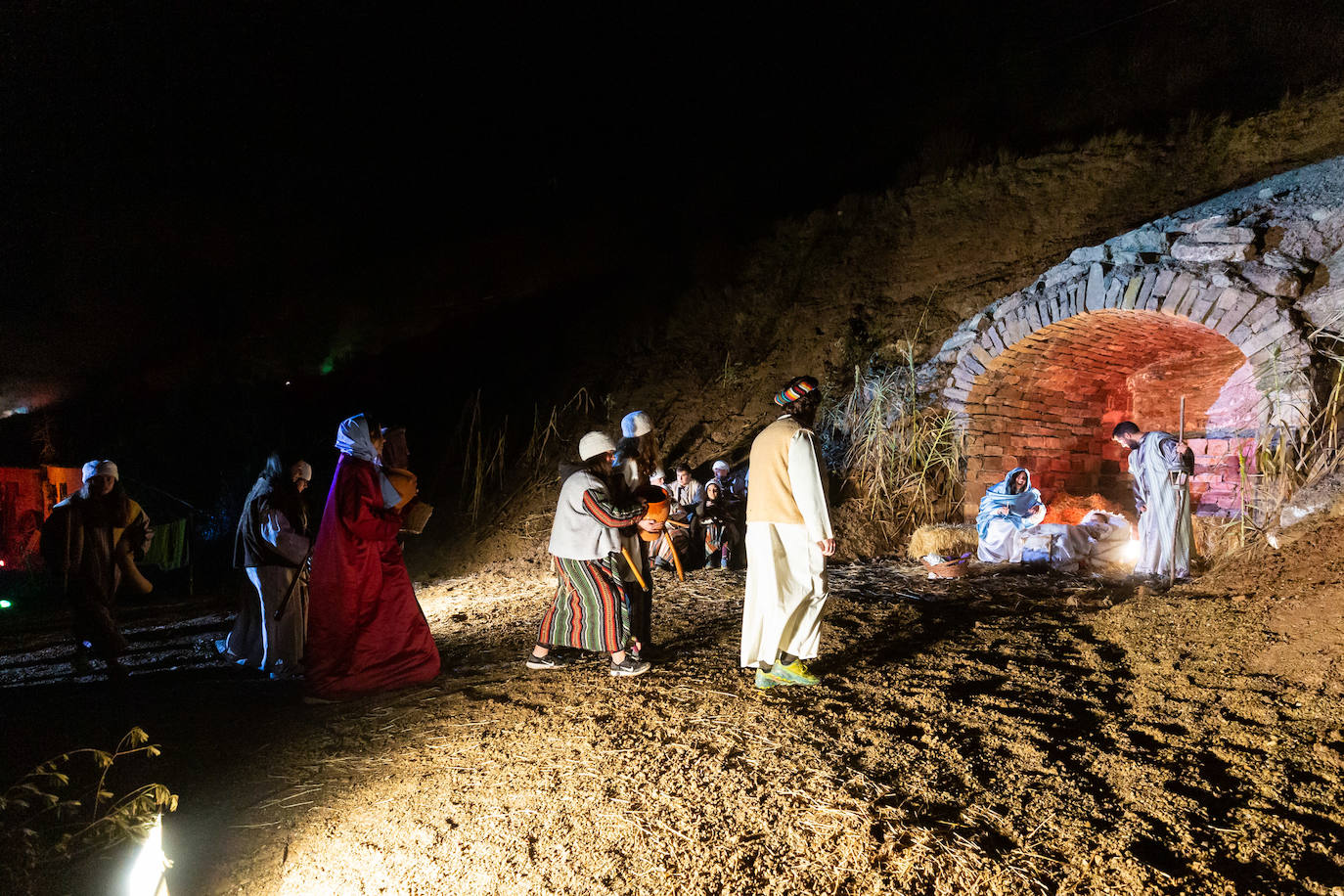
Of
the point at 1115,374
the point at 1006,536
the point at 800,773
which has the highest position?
the point at 1115,374

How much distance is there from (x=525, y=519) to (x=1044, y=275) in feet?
22.8

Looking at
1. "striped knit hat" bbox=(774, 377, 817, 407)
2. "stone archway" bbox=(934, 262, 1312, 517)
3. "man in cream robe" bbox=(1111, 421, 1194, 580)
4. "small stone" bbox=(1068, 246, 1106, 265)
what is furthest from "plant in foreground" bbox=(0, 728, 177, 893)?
"small stone" bbox=(1068, 246, 1106, 265)

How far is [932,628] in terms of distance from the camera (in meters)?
4.89

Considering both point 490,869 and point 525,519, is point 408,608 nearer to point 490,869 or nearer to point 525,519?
point 490,869

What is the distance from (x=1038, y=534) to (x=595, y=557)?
5323mm

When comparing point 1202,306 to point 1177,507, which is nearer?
point 1177,507

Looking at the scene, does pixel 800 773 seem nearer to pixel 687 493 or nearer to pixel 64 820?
pixel 64 820

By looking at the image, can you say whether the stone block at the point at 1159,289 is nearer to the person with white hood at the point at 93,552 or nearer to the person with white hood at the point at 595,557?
the person with white hood at the point at 595,557

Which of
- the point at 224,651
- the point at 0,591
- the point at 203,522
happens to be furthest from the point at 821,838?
the point at 203,522

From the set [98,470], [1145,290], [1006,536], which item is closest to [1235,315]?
[1145,290]

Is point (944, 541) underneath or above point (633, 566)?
underneath

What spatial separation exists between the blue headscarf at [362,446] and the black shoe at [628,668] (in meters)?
1.63

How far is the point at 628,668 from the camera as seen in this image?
13.6ft

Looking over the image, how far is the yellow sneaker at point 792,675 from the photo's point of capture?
3811 mm
